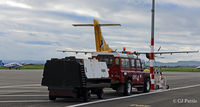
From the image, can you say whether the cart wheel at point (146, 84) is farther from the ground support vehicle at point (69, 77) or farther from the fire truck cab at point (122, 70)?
the ground support vehicle at point (69, 77)

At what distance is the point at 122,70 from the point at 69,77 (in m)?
4.29

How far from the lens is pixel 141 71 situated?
19391 mm

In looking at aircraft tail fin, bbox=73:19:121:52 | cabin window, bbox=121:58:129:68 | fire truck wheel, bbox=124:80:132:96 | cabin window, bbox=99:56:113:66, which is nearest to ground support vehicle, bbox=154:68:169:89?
cabin window, bbox=121:58:129:68

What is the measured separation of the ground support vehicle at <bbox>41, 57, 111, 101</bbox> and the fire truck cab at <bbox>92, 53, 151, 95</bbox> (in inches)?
114

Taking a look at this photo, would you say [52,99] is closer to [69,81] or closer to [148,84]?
[69,81]

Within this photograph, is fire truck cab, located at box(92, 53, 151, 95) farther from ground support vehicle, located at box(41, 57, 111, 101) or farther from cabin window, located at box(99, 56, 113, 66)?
ground support vehicle, located at box(41, 57, 111, 101)

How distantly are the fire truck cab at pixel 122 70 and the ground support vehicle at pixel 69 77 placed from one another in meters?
2.89

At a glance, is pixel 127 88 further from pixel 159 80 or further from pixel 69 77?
pixel 159 80

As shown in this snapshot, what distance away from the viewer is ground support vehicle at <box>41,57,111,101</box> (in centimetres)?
1327

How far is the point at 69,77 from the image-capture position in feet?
43.9

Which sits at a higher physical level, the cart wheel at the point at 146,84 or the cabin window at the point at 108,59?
the cabin window at the point at 108,59

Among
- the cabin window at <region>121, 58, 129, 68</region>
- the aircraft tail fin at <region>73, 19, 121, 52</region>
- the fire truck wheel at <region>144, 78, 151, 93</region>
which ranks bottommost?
the fire truck wheel at <region>144, 78, 151, 93</region>

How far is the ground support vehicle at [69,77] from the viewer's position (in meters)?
13.3

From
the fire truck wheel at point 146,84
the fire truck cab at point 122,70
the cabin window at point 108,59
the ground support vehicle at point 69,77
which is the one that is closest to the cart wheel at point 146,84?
the fire truck wheel at point 146,84
